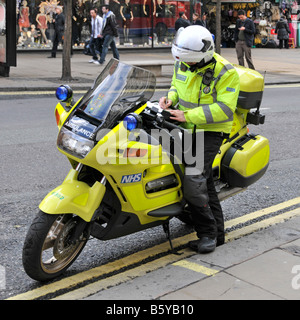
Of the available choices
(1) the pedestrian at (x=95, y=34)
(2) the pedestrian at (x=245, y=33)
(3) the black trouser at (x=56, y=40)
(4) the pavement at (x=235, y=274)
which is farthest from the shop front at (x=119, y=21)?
(4) the pavement at (x=235, y=274)

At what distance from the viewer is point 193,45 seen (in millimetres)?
4047

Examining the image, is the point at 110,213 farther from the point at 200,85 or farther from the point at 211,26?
the point at 211,26

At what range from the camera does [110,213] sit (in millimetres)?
3975

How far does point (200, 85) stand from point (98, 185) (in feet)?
3.68

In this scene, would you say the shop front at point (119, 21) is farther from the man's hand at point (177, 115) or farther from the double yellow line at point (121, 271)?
the man's hand at point (177, 115)

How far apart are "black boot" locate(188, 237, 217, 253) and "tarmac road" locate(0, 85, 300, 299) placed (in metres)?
0.38

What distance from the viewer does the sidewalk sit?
14117 millimetres

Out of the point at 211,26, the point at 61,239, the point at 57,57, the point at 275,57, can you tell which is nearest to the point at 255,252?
the point at 61,239

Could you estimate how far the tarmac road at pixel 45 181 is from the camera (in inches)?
173

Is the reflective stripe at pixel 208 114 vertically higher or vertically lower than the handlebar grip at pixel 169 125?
higher

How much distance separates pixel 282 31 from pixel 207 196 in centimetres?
2682

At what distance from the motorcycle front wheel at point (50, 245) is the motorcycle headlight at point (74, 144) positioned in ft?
1.43
